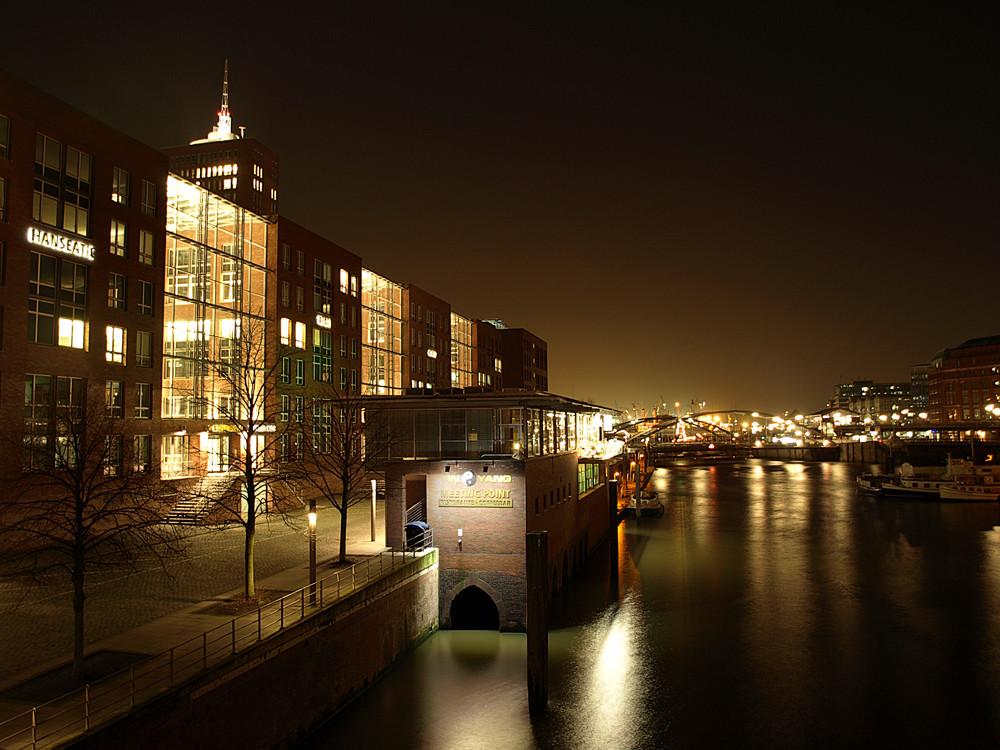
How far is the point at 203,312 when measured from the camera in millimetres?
37938

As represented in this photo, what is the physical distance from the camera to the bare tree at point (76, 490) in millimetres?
17266

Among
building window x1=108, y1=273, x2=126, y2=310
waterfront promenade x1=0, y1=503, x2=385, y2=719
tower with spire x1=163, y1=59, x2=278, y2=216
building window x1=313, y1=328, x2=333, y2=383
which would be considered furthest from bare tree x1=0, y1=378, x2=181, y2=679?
tower with spire x1=163, y1=59, x2=278, y2=216

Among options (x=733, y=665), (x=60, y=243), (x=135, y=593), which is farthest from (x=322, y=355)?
(x=733, y=665)

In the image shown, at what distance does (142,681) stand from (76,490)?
4.16 metres

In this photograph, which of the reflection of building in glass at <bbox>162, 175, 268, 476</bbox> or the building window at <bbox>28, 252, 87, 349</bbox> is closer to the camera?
the building window at <bbox>28, 252, 87, 349</bbox>

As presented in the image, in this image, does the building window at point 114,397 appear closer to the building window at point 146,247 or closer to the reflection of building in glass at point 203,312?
the reflection of building in glass at point 203,312

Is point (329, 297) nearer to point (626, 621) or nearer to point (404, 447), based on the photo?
point (404, 447)

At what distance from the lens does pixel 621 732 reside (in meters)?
18.2

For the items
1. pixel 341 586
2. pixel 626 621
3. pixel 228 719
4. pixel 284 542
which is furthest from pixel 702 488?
pixel 228 719

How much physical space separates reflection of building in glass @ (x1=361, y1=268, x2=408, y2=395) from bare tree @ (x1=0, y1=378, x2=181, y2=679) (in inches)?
976

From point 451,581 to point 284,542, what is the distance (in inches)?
304

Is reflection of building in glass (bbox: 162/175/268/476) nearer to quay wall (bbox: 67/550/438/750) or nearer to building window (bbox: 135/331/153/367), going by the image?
building window (bbox: 135/331/153/367)

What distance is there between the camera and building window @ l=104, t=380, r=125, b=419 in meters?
30.7

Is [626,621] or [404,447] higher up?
[404,447]
